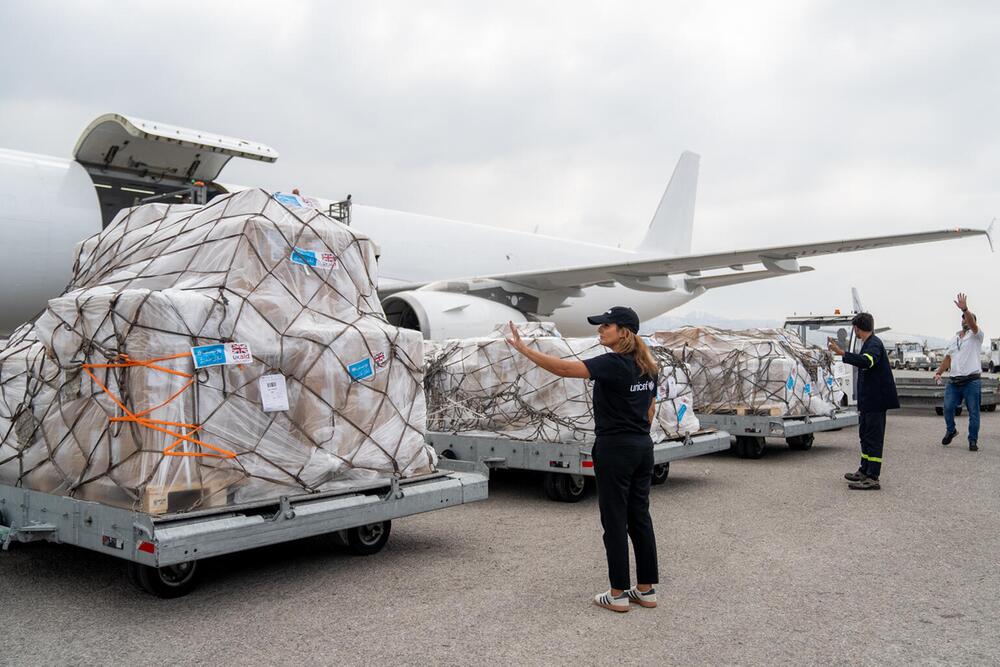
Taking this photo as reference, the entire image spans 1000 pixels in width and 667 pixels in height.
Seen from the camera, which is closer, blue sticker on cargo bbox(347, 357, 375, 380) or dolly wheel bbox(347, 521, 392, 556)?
blue sticker on cargo bbox(347, 357, 375, 380)

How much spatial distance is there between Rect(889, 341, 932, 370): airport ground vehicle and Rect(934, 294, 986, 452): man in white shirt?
4022cm

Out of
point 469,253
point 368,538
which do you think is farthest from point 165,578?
point 469,253

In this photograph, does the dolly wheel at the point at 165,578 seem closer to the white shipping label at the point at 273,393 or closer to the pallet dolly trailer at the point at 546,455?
the white shipping label at the point at 273,393

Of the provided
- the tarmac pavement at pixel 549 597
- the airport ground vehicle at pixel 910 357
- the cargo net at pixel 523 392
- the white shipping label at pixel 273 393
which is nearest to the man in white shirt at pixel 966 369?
the tarmac pavement at pixel 549 597

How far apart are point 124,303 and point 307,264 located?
1.27 meters

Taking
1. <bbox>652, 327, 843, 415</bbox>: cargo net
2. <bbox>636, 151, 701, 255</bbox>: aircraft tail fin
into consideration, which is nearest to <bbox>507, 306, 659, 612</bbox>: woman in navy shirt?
<bbox>652, 327, 843, 415</bbox>: cargo net

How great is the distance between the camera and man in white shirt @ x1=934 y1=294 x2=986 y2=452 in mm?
11102

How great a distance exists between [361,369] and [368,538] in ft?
4.02

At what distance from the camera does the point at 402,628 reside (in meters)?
4.08

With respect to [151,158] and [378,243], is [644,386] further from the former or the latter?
[378,243]

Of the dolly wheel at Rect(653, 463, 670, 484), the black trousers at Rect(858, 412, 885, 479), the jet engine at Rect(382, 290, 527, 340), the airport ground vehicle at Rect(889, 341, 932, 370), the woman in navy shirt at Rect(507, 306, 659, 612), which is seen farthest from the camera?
the airport ground vehicle at Rect(889, 341, 932, 370)

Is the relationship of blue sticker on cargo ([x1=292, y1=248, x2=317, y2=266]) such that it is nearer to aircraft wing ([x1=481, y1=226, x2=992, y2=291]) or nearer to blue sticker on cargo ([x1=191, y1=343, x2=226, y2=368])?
blue sticker on cargo ([x1=191, y1=343, x2=226, y2=368])

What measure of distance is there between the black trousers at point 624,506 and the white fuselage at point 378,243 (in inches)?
328

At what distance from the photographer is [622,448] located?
451cm
